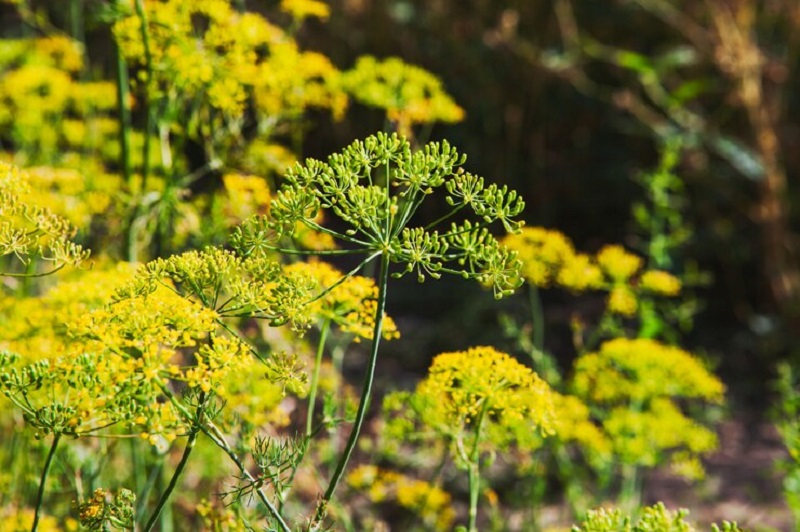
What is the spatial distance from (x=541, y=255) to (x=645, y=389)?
0.49 meters

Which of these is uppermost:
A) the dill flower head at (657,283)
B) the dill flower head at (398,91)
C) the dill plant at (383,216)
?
the dill flower head at (398,91)

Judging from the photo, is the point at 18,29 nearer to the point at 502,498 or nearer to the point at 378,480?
the point at 502,498

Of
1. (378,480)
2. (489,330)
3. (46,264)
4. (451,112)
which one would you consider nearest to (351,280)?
(378,480)

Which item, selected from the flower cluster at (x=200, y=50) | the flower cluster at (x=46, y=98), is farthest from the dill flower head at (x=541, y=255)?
the flower cluster at (x=46, y=98)

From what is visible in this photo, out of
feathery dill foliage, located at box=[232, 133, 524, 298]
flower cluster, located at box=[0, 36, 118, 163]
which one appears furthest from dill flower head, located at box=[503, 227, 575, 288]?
flower cluster, located at box=[0, 36, 118, 163]

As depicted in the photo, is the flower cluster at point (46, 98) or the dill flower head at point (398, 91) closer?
the dill flower head at point (398, 91)

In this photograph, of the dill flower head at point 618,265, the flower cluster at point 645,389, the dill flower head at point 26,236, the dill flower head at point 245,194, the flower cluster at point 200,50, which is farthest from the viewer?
the dill flower head at point 618,265

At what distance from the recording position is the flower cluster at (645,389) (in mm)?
2438

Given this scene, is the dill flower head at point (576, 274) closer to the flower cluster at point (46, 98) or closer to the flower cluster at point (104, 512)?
the flower cluster at point (104, 512)

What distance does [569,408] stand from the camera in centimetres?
241

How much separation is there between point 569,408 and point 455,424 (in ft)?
3.19

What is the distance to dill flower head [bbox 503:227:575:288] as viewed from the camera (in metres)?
2.32

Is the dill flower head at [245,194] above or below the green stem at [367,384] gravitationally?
above

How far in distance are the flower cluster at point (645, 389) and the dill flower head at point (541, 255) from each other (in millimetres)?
267
